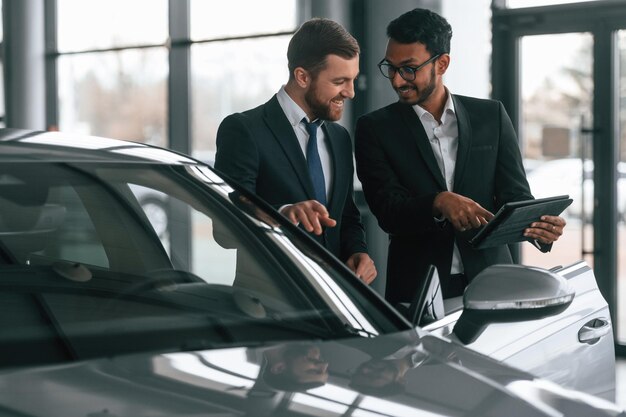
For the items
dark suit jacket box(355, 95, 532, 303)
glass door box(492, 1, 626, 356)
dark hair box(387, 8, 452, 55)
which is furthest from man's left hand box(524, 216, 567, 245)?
glass door box(492, 1, 626, 356)

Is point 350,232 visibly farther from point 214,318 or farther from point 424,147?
point 214,318

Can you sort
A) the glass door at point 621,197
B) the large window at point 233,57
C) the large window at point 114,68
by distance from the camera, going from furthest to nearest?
1. the large window at point 114,68
2. the large window at point 233,57
3. the glass door at point 621,197

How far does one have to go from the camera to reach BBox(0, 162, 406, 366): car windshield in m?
1.48

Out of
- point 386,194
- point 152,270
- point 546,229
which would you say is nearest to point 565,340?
point 546,229

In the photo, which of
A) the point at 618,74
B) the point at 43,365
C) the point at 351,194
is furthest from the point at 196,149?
the point at 43,365

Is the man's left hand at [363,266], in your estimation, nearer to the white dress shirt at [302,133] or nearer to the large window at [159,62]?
the white dress shirt at [302,133]

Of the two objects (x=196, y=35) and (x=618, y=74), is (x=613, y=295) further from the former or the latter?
(x=196, y=35)

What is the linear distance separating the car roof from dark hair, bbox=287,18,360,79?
2.33 feet

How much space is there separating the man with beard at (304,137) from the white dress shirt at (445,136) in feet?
0.81

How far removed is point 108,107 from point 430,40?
18.4 feet

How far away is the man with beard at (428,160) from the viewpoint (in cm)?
257

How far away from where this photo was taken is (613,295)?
5.54 metres

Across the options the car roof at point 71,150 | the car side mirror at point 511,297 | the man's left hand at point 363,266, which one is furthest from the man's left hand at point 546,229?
the car roof at point 71,150

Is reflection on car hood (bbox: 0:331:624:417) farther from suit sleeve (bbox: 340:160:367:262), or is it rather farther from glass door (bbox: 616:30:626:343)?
glass door (bbox: 616:30:626:343)
